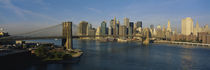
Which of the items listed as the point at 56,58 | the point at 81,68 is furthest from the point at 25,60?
the point at 81,68

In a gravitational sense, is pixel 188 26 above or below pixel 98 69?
above

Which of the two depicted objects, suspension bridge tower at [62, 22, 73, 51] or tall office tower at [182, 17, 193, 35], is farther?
tall office tower at [182, 17, 193, 35]

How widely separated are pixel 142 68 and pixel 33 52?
12228 millimetres

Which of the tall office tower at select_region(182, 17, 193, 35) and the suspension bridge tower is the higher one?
the tall office tower at select_region(182, 17, 193, 35)

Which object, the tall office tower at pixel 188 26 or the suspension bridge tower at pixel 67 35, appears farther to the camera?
the tall office tower at pixel 188 26

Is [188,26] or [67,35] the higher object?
[188,26]

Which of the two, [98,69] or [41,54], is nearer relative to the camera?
[98,69]

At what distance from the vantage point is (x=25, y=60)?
1814 centimetres

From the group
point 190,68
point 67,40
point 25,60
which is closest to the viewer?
point 190,68

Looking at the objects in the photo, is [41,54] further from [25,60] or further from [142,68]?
[142,68]

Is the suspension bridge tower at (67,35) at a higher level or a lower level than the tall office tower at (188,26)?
lower

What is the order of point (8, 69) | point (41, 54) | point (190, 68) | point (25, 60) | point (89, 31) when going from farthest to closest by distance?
1. point (89, 31)
2. point (41, 54)
3. point (25, 60)
4. point (190, 68)
5. point (8, 69)

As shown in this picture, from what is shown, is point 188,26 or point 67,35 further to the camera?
point 188,26

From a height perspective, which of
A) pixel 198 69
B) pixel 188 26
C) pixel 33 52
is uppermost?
pixel 188 26
